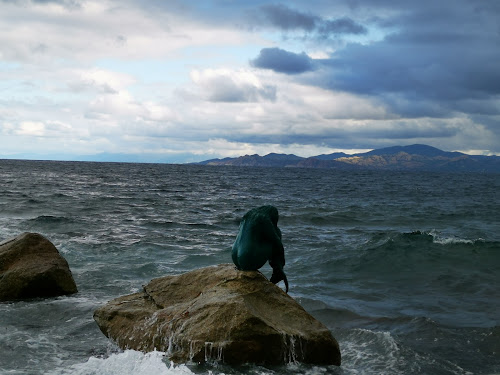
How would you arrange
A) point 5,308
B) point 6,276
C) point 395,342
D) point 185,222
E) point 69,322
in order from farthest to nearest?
point 185,222
point 6,276
point 5,308
point 69,322
point 395,342

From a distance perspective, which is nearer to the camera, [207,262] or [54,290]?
[54,290]

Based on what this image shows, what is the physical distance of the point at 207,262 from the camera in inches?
625

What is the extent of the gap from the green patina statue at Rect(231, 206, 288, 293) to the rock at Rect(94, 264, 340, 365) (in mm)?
223

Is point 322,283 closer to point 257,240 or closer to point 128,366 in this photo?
point 257,240

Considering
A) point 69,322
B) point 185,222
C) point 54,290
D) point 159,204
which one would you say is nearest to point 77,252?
point 54,290

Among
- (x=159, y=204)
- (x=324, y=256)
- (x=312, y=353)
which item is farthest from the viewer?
(x=159, y=204)

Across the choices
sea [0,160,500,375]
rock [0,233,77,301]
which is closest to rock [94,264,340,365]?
sea [0,160,500,375]

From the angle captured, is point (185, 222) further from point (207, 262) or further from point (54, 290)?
point (54, 290)

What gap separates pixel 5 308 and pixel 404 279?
10839 millimetres

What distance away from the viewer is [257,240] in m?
7.99

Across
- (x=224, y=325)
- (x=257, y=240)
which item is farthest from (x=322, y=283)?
(x=224, y=325)

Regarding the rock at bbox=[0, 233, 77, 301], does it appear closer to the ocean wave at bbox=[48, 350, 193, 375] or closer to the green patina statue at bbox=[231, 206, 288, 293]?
the ocean wave at bbox=[48, 350, 193, 375]

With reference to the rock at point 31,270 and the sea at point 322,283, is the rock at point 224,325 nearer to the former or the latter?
the sea at point 322,283

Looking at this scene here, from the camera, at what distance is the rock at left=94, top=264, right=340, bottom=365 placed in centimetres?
657
